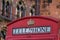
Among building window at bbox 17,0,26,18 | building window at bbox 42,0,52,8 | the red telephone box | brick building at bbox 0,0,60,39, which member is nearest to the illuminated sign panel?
the red telephone box

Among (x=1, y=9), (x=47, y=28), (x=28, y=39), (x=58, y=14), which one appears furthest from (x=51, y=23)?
(x=1, y=9)

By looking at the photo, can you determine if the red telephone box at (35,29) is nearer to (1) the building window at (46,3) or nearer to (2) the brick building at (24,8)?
(2) the brick building at (24,8)

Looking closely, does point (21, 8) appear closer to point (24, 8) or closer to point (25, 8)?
point (24, 8)

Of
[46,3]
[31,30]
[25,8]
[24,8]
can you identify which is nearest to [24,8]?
[24,8]

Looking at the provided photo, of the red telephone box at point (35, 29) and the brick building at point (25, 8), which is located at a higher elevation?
the brick building at point (25, 8)

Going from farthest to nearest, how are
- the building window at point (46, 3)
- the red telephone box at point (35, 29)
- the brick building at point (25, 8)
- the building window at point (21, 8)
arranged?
the building window at point (21, 8) < the building window at point (46, 3) < the brick building at point (25, 8) < the red telephone box at point (35, 29)

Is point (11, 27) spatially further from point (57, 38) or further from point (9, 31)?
point (57, 38)

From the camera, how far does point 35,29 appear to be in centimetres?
752

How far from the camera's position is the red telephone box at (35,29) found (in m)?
7.35

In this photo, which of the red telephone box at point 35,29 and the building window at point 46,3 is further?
the building window at point 46,3

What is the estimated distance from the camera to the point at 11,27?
7.93 meters

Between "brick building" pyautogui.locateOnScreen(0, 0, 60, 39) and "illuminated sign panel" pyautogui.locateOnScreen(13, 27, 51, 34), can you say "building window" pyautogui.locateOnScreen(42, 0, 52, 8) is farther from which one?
"illuminated sign panel" pyautogui.locateOnScreen(13, 27, 51, 34)

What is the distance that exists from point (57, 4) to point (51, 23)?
6.45 m

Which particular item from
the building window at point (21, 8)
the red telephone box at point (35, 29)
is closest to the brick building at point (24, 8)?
the building window at point (21, 8)
